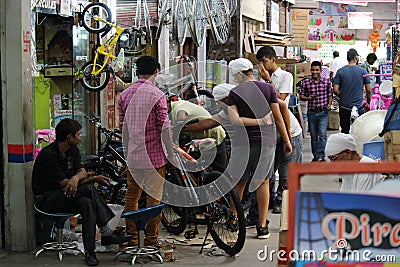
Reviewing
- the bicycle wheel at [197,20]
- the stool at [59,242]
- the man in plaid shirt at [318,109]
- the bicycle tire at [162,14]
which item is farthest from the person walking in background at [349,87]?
the stool at [59,242]

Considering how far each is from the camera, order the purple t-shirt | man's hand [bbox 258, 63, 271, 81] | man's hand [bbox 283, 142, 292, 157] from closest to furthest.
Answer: the purple t-shirt < man's hand [bbox 283, 142, 292, 157] < man's hand [bbox 258, 63, 271, 81]

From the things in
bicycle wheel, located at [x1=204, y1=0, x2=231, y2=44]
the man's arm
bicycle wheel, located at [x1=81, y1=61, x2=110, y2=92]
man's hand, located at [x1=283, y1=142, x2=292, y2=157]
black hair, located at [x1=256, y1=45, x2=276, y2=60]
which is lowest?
man's hand, located at [x1=283, y1=142, x2=292, y2=157]

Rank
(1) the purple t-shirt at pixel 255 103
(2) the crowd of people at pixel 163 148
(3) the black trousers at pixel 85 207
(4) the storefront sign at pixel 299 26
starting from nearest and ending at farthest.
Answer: (3) the black trousers at pixel 85 207 < (2) the crowd of people at pixel 163 148 < (1) the purple t-shirt at pixel 255 103 < (4) the storefront sign at pixel 299 26

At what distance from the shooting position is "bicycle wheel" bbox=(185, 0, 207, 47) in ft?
33.1

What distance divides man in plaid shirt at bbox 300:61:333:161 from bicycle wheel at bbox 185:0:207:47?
2.23 metres

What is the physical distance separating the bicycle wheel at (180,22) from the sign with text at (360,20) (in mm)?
19519

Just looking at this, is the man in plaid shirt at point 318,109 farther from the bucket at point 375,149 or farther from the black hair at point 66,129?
the black hair at point 66,129

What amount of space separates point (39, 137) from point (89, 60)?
4.40 feet

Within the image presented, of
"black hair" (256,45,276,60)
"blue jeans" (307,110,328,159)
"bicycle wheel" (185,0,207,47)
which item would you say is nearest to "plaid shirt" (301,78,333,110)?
"blue jeans" (307,110,328,159)

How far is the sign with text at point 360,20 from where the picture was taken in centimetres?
2856

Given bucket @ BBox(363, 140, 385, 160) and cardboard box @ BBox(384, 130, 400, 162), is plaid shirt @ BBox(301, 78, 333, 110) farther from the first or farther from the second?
cardboard box @ BBox(384, 130, 400, 162)

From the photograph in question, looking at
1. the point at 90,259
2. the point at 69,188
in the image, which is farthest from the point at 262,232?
the point at 69,188

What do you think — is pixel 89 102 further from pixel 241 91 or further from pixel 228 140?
pixel 241 91

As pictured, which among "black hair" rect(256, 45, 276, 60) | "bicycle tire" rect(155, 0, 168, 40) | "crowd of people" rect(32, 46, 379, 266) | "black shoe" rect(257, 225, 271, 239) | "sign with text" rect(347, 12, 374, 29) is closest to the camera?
"crowd of people" rect(32, 46, 379, 266)
